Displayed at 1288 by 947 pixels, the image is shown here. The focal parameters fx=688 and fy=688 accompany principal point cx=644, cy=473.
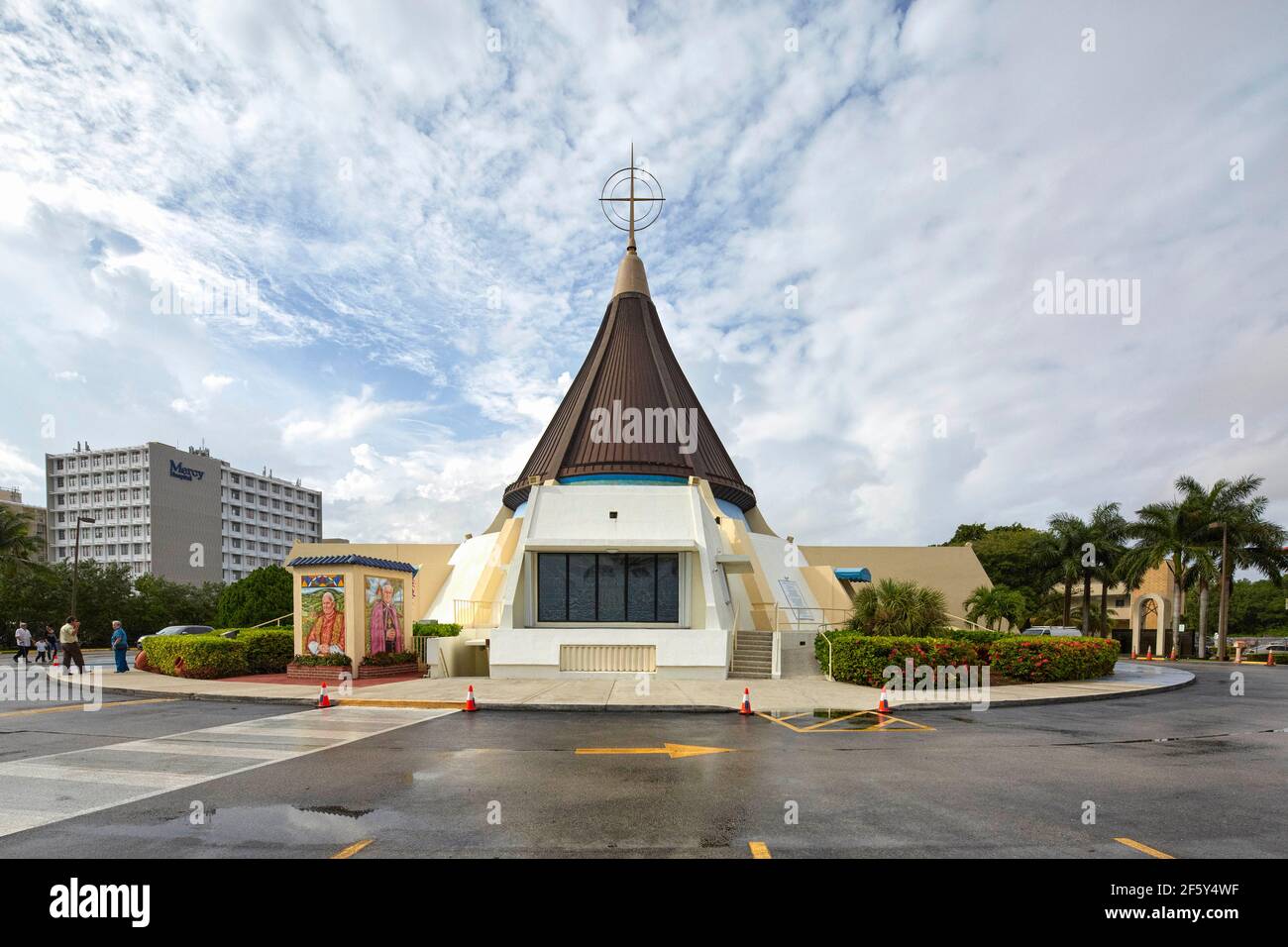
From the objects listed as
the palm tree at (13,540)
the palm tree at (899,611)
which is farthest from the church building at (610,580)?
the palm tree at (13,540)

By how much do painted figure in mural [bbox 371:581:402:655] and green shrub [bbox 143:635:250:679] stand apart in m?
3.83

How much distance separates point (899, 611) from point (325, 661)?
15.8 m

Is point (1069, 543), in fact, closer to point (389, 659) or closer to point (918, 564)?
point (918, 564)

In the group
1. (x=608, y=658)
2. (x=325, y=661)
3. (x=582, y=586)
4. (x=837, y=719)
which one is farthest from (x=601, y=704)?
(x=325, y=661)

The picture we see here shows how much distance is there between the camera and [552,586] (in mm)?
21391

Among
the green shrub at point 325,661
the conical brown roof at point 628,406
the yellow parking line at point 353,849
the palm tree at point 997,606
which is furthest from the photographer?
the palm tree at point 997,606

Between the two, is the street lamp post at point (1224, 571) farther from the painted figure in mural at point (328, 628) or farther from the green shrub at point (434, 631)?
the painted figure in mural at point (328, 628)

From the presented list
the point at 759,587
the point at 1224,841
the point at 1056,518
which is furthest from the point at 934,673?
the point at 1056,518

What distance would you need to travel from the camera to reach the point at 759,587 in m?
26.0

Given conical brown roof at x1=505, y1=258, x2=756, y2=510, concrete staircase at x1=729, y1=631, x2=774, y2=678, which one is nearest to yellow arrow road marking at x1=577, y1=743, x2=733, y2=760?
A: concrete staircase at x1=729, y1=631, x2=774, y2=678

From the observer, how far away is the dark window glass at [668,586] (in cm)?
2142

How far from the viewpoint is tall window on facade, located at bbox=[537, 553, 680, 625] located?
2136cm

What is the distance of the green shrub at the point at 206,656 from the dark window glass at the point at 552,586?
833 centimetres
